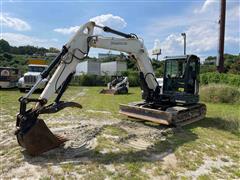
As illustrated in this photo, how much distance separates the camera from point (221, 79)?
53.8 ft

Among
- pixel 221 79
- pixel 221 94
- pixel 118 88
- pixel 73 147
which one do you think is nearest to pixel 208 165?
pixel 73 147

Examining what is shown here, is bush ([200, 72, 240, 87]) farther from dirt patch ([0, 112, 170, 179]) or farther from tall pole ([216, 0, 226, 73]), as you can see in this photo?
dirt patch ([0, 112, 170, 179])

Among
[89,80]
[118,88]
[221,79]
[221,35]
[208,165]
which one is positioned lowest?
[208,165]

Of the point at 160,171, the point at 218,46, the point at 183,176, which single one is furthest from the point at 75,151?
the point at 218,46

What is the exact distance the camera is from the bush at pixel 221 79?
50.3 ft

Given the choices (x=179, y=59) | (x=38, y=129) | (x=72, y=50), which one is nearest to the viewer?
(x=38, y=129)

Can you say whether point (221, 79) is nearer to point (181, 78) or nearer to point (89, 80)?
point (181, 78)

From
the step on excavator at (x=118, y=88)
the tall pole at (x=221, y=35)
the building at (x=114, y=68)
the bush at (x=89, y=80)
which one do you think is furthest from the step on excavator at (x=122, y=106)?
the building at (x=114, y=68)

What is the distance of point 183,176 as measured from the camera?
13.2 ft

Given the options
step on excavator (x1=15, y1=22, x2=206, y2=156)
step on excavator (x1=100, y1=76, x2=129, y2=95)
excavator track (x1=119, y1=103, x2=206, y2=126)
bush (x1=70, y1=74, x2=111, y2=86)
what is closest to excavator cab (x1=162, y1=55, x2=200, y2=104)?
step on excavator (x1=15, y1=22, x2=206, y2=156)

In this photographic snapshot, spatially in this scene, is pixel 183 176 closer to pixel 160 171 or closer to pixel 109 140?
pixel 160 171

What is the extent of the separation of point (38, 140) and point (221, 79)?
1423 centimetres

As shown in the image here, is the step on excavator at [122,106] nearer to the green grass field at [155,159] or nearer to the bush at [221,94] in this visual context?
the green grass field at [155,159]

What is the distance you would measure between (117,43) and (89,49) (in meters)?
1.01
